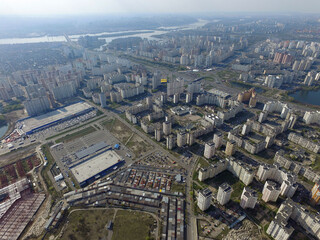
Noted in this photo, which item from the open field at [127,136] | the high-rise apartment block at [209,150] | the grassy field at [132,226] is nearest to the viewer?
the grassy field at [132,226]

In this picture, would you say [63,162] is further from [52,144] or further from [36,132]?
[36,132]

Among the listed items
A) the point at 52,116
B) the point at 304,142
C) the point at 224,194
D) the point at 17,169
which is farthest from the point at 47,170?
the point at 304,142

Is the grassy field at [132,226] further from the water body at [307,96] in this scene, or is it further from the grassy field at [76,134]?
the water body at [307,96]

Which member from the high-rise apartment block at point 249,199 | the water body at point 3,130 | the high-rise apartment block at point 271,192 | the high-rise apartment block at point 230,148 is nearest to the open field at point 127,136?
the high-rise apartment block at point 230,148

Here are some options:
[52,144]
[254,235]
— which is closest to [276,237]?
[254,235]

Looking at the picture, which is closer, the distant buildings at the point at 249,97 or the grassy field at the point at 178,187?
the grassy field at the point at 178,187

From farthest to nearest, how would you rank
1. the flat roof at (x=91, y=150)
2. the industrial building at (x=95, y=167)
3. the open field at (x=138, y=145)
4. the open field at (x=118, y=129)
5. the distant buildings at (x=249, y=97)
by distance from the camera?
the distant buildings at (x=249, y=97) → the open field at (x=118, y=129) → the open field at (x=138, y=145) → the flat roof at (x=91, y=150) → the industrial building at (x=95, y=167)

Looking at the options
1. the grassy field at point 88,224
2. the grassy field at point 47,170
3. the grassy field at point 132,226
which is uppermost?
the grassy field at point 47,170

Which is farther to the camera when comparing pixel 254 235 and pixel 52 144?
pixel 52 144
